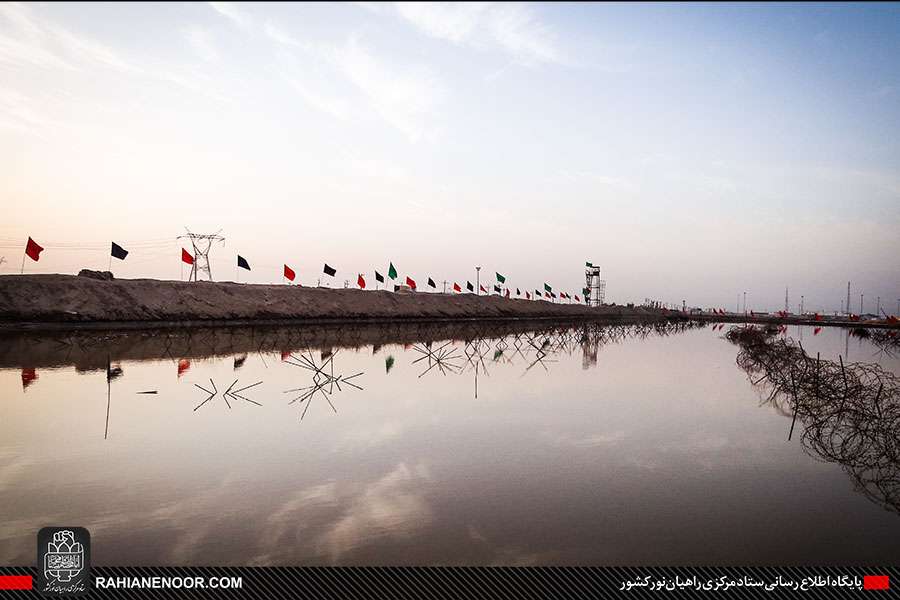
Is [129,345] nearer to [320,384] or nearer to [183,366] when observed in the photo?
[183,366]

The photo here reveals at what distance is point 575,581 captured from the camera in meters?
6.32

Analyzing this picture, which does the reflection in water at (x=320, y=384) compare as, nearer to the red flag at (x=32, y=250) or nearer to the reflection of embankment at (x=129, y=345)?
the reflection of embankment at (x=129, y=345)

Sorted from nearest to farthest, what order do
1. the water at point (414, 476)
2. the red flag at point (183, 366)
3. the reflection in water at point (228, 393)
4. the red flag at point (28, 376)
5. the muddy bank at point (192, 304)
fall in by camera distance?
the water at point (414, 476), the reflection in water at point (228, 393), the red flag at point (28, 376), the red flag at point (183, 366), the muddy bank at point (192, 304)

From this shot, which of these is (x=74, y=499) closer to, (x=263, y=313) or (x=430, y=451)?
(x=430, y=451)

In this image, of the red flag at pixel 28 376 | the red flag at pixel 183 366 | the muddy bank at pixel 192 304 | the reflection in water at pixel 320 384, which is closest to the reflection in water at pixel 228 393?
the reflection in water at pixel 320 384

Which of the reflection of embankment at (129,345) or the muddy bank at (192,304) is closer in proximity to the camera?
the reflection of embankment at (129,345)

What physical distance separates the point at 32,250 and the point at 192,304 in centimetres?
1474

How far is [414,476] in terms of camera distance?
10.3 m

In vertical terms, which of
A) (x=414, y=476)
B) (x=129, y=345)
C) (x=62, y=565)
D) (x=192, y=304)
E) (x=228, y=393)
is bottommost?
(x=414, y=476)

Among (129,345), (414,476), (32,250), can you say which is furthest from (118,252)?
(414,476)

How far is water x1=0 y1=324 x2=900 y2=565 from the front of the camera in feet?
24.0

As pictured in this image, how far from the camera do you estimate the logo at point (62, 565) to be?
5.87 meters

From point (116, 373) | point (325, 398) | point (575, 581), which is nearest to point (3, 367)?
point (116, 373)

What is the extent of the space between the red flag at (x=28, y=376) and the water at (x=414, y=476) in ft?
0.30
